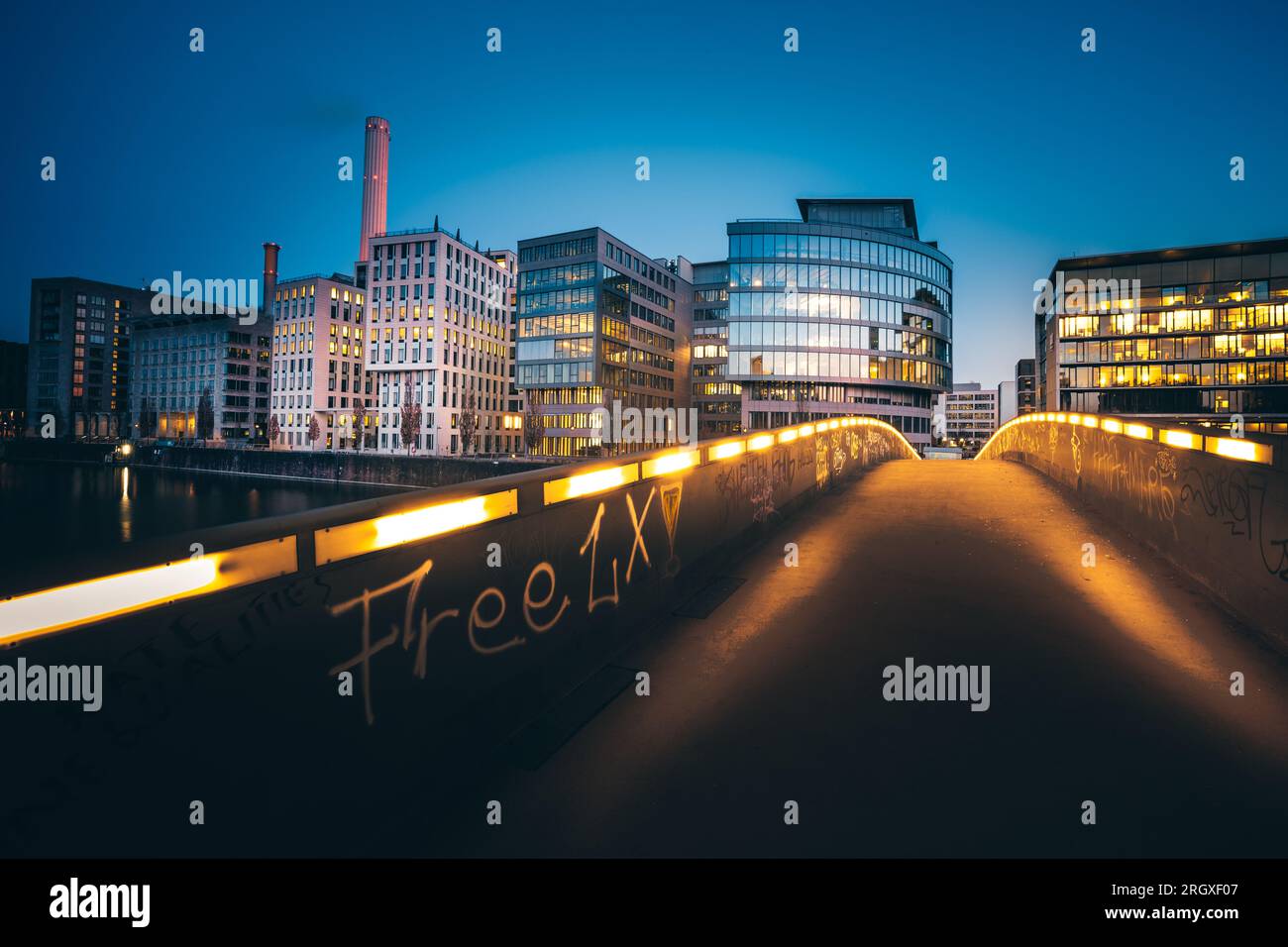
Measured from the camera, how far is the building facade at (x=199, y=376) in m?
116

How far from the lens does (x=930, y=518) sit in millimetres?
9633

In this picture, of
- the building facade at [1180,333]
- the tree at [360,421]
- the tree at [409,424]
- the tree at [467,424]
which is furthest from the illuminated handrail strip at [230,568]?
the tree at [360,421]

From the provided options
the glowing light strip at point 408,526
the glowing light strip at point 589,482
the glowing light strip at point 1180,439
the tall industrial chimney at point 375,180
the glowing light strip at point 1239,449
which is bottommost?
the glowing light strip at point 408,526

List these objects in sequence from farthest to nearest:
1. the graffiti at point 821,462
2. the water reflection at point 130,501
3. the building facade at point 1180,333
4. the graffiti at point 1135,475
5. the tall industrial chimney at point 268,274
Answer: the tall industrial chimney at point 268,274
the building facade at point 1180,333
the water reflection at point 130,501
the graffiti at point 821,462
the graffiti at point 1135,475

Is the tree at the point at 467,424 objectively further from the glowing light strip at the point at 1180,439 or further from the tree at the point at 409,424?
the glowing light strip at the point at 1180,439

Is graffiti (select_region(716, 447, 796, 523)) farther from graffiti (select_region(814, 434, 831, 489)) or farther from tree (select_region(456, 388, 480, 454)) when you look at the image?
tree (select_region(456, 388, 480, 454))

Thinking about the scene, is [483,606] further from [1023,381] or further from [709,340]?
[1023,381]

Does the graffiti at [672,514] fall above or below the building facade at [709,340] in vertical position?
below

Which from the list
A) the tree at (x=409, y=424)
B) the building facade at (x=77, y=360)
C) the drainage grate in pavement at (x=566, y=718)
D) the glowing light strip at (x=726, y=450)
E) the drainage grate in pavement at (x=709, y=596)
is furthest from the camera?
the building facade at (x=77, y=360)

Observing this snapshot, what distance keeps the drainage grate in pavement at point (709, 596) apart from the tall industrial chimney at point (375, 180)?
188563mm

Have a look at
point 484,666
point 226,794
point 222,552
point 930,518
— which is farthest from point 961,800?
point 930,518

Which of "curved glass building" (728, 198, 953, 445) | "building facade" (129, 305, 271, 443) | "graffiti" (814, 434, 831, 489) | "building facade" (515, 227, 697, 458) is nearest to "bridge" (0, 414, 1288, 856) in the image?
"graffiti" (814, 434, 831, 489)
